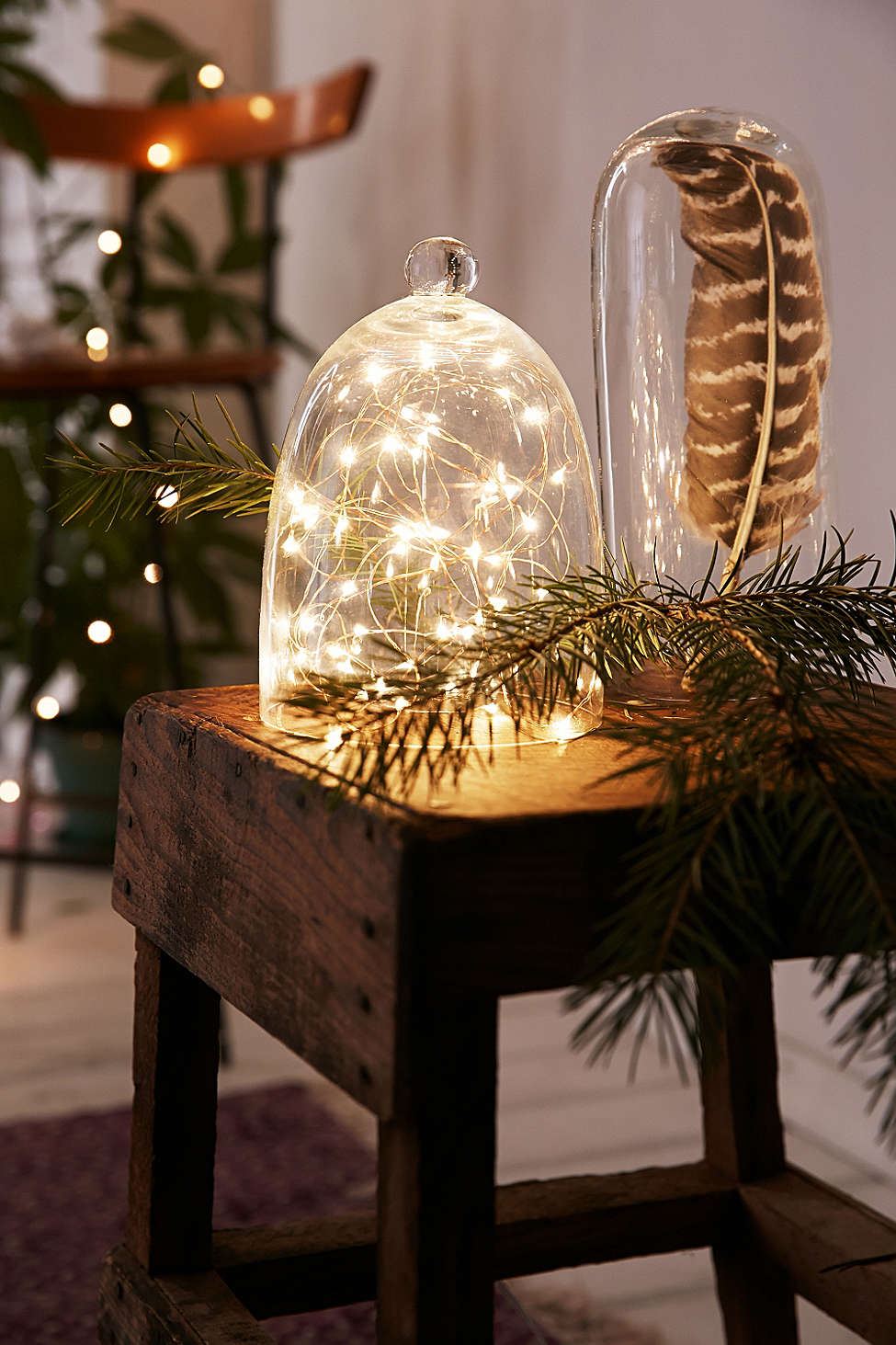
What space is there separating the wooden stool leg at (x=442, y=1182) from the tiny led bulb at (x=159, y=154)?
1.83m

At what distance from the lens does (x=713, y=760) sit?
0.54 meters

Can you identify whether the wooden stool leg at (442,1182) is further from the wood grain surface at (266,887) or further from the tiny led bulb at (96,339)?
the tiny led bulb at (96,339)

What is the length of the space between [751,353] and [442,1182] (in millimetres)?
415

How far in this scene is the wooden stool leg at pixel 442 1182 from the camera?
53 centimetres

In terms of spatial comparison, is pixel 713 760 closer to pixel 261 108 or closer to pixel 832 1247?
pixel 832 1247

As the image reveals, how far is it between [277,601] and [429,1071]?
0.25 m

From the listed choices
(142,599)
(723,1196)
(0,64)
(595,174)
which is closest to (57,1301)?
(723,1196)

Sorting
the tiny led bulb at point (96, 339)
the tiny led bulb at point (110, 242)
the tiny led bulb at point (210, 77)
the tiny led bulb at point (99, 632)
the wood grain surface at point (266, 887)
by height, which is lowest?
the tiny led bulb at point (99, 632)

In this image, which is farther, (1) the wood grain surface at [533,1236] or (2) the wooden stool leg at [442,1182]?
(1) the wood grain surface at [533,1236]

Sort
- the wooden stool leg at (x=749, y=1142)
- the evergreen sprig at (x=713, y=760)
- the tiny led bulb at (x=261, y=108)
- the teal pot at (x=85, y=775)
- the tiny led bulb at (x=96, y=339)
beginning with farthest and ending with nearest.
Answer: the teal pot at (x=85, y=775) < the tiny led bulb at (x=96, y=339) < the tiny led bulb at (x=261, y=108) < the wooden stool leg at (x=749, y=1142) < the evergreen sprig at (x=713, y=760)

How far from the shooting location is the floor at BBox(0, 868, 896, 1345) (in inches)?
48.6

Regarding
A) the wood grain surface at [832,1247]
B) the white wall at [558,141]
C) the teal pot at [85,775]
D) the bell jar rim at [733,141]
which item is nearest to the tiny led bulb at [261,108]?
the white wall at [558,141]

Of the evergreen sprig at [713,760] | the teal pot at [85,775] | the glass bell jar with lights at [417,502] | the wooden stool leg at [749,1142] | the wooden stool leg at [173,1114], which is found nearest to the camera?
the evergreen sprig at [713,760]

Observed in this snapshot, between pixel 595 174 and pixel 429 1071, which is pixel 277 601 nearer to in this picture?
pixel 429 1071
